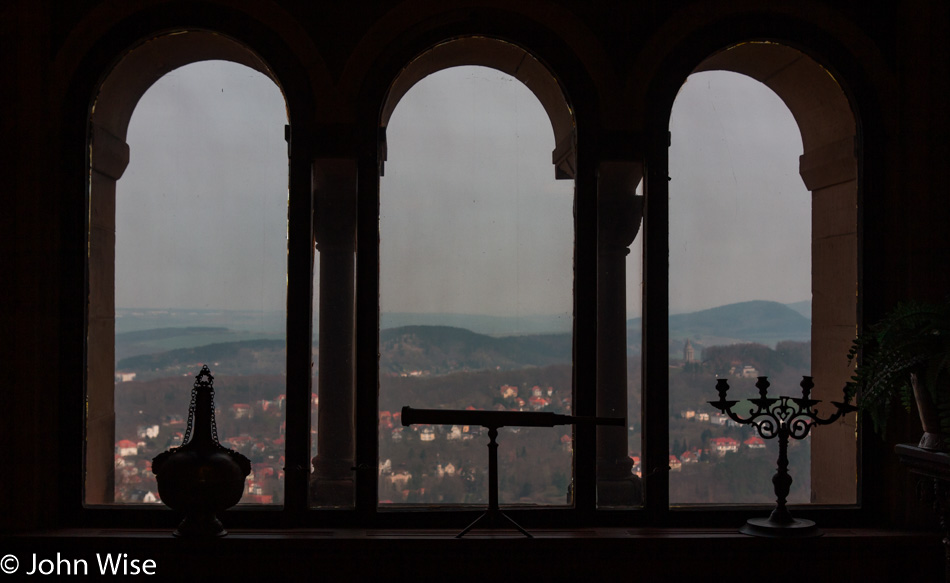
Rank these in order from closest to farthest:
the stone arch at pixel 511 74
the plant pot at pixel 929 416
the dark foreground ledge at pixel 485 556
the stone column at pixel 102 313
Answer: the plant pot at pixel 929 416, the dark foreground ledge at pixel 485 556, the stone column at pixel 102 313, the stone arch at pixel 511 74

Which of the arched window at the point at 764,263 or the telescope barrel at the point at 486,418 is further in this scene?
the arched window at the point at 764,263

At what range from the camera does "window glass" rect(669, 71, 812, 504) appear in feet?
10.7

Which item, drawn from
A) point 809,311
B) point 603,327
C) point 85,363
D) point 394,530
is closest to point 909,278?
point 809,311

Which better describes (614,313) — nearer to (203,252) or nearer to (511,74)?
(511,74)

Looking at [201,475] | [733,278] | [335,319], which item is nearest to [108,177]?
[335,319]

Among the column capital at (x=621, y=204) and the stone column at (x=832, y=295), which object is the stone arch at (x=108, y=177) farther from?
the stone column at (x=832, y=295)

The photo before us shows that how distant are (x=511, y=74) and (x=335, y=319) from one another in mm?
1300

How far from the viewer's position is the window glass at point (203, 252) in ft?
10.5

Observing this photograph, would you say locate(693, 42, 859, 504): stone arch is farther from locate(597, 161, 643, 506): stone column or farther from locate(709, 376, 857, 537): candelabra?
locate(597, 161, 643, 506): stone column

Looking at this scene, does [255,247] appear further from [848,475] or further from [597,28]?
[848,475]

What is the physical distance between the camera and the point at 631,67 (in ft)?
10.6

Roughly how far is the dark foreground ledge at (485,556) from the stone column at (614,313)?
33cm

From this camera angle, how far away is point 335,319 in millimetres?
3246

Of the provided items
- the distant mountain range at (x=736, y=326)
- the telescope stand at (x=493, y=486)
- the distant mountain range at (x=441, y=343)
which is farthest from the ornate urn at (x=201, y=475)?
the distant mountain range at (x=736, y=326)
